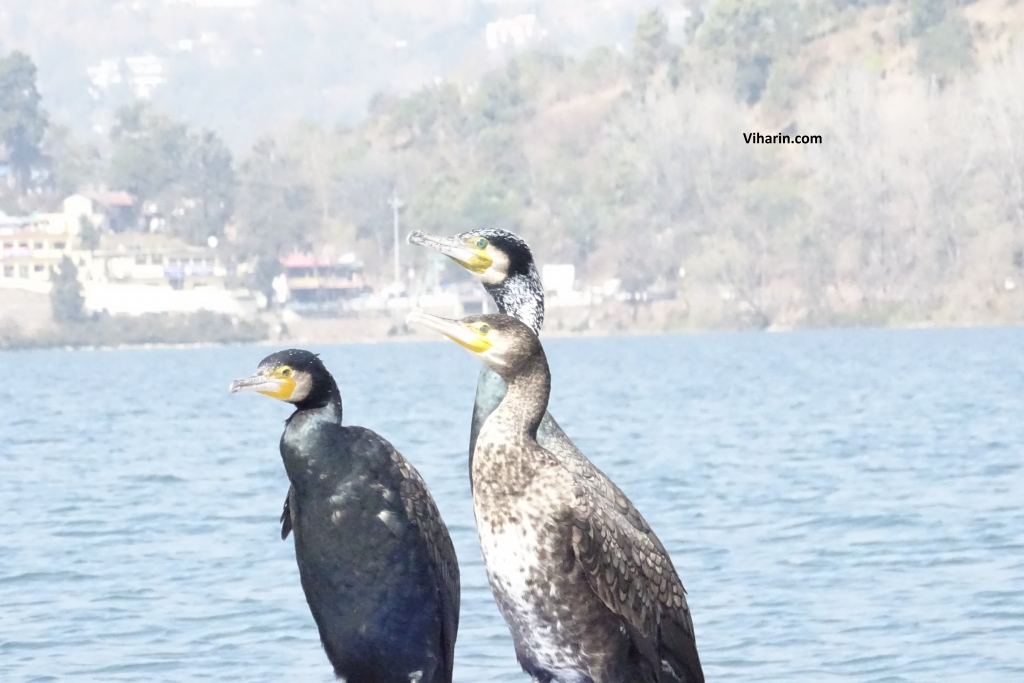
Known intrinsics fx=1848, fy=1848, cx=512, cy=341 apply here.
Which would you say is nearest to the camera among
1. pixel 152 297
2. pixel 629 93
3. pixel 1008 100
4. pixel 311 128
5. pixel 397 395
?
pixel 397 395

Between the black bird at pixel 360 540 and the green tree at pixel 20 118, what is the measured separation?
113286 millimetres

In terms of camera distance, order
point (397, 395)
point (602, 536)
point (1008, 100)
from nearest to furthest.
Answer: point (602, 536) < point (397, 395) < point (1008, 100)

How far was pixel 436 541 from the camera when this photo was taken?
5.95 m

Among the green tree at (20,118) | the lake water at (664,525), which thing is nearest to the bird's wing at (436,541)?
the lake water at (664,525)

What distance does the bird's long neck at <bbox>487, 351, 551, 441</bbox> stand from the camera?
16.1 feet

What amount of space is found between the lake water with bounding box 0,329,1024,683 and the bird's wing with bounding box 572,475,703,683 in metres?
5.29

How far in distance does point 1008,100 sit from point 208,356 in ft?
143

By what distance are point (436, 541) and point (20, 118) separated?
115m

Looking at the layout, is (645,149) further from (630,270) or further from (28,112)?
(28,112)

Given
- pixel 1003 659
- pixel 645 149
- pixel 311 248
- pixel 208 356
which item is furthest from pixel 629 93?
pixel 1003 659

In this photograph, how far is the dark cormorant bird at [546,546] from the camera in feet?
16.1

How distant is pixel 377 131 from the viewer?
120 m

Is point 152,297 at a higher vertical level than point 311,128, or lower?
lower

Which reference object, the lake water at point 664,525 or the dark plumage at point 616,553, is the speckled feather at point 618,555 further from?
the lake water at point 664,525
